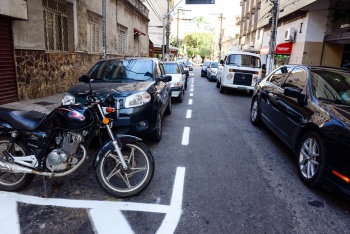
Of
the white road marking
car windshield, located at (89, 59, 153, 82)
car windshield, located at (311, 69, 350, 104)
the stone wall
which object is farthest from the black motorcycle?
the stone wall

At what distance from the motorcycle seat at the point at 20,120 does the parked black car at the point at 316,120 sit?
11.9ft

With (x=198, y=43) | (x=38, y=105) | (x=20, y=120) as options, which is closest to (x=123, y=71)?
(x=20, y=120)

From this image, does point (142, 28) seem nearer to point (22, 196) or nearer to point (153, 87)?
point (153, 87)

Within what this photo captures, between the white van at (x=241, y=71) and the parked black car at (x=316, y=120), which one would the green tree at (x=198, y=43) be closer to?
the white van at (x=241, y=71)

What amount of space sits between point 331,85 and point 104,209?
399 cm

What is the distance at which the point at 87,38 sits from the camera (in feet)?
42.5

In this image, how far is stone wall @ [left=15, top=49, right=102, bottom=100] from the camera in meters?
8.33

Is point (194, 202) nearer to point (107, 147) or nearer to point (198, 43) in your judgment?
point (107, 147)

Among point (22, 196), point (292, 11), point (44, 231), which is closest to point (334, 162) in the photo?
point (44, 231)

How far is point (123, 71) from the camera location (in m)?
6.08

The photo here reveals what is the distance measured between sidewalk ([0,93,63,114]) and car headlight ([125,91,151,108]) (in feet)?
12.4

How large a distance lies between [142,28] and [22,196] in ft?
80.3

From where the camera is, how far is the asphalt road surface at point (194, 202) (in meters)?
2.86

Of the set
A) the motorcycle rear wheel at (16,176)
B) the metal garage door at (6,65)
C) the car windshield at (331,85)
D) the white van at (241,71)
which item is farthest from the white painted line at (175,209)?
the white van at (241,71)
